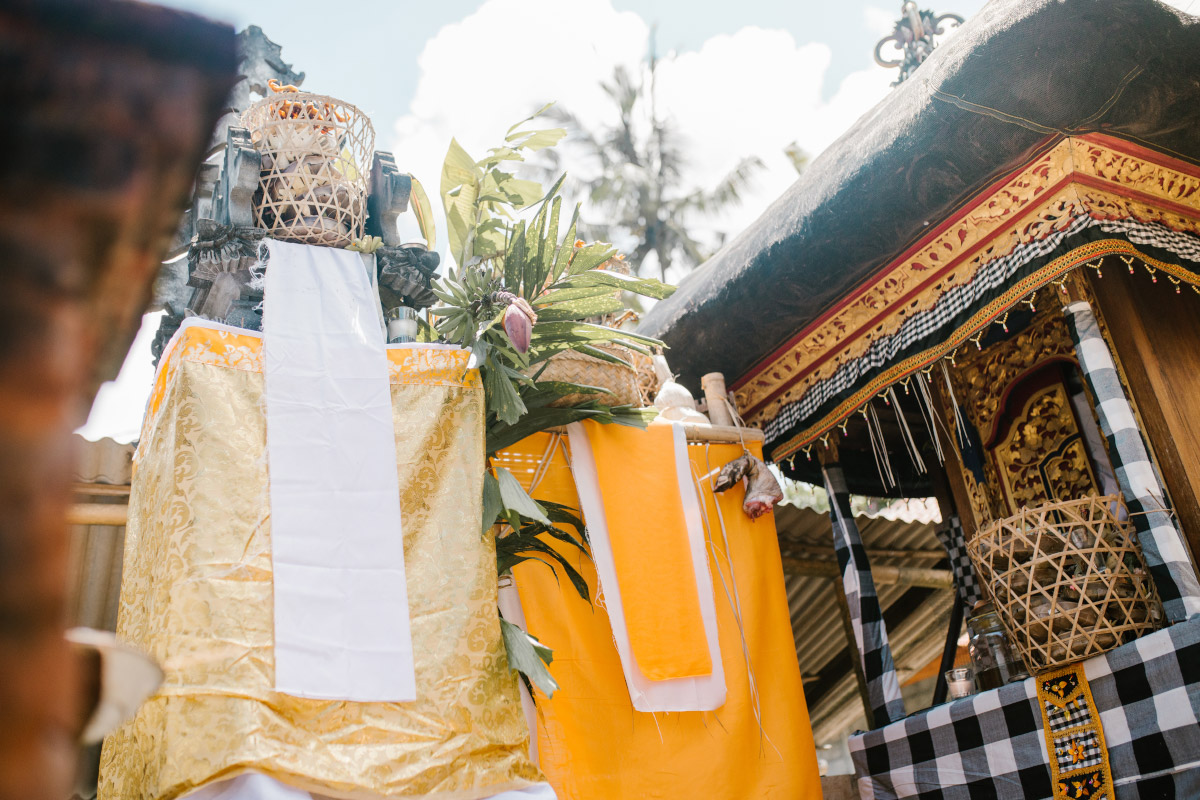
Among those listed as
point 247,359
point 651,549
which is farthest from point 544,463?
point 247,359

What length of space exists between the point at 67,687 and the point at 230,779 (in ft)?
7.62

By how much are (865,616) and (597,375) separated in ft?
6.62

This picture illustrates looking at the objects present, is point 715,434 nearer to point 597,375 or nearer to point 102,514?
point 597,375

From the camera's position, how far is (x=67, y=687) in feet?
2.13

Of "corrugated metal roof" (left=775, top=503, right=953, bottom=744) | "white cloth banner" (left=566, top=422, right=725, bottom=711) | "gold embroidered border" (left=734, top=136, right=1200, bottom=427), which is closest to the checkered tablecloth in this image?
"white cloth banner" (left=566, top=422, right=725, bottom=711)

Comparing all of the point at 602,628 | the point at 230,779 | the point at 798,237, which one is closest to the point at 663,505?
the point at 602,628

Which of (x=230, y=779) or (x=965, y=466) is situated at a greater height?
(x=965, y=466)

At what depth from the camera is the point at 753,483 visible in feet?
16.0

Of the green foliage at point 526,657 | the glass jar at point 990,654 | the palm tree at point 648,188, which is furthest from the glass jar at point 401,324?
the palm tree at point 648,188

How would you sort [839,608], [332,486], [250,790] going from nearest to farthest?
[250,790] → [332,486] → [839,608]

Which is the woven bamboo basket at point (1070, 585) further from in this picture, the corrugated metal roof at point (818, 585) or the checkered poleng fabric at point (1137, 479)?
the corrugated metal roof at point (818, 585)

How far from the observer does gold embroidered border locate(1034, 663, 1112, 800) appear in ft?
12.2

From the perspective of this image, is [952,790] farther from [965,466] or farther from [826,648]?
[826,648]

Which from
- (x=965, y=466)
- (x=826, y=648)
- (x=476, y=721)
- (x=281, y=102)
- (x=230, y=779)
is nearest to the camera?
(x=230, y=779)
